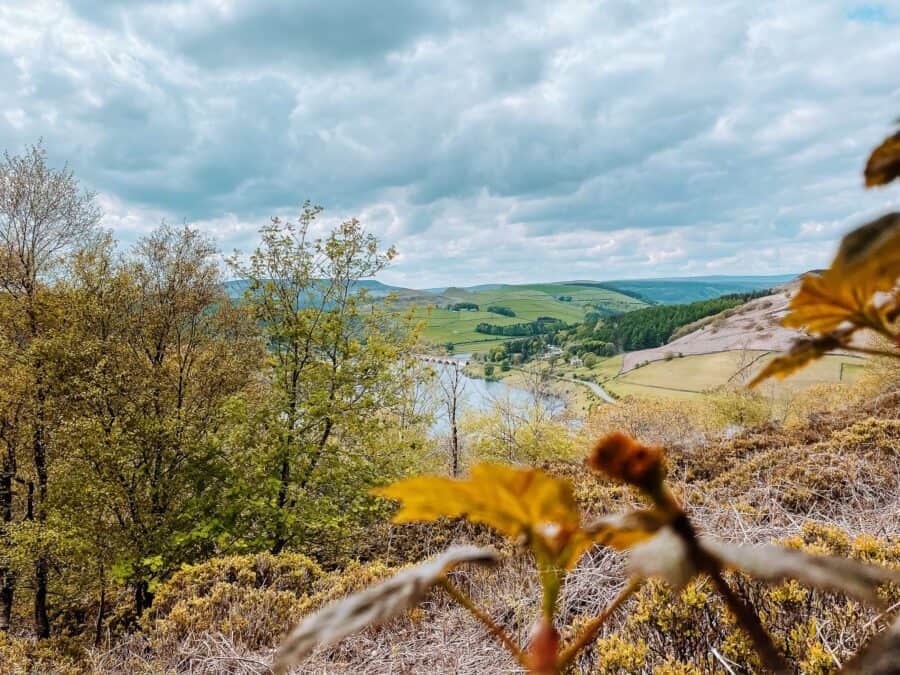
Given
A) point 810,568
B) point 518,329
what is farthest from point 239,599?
point 518,329

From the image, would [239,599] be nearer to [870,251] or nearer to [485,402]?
[870,251]

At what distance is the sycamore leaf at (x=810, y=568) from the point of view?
334 mm

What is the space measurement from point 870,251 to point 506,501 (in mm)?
320

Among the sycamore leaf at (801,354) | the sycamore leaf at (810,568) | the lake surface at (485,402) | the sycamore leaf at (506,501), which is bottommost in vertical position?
the lake surface at (485,402)

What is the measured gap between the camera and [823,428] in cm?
788

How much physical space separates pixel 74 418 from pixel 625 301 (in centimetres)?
17308

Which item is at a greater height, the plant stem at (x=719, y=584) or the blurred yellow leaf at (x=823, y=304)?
the blurred yellow leaf at (x=823, y=304)

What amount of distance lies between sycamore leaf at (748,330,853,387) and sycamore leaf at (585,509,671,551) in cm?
17

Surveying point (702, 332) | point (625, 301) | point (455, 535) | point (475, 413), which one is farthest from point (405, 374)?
point (625, 301)

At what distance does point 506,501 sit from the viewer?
0.40 meters

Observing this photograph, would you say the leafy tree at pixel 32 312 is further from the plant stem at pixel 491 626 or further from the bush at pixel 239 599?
the plant stem at pixel 491 626

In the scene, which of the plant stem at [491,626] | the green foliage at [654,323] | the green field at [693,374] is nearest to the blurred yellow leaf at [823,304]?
the plant stem at [491,626]

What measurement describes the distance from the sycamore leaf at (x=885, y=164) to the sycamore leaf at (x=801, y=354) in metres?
0.14

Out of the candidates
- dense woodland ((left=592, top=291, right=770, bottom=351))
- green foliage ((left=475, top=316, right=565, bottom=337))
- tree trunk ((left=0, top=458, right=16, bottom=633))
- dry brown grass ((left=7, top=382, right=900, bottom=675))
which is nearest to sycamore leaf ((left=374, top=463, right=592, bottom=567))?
dry brown grass ((left=7, top=382, right=900, bottom=675))
